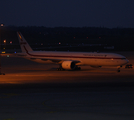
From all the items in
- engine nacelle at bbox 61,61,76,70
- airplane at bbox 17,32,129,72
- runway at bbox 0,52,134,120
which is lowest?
runway at bbox 0,52,134,120

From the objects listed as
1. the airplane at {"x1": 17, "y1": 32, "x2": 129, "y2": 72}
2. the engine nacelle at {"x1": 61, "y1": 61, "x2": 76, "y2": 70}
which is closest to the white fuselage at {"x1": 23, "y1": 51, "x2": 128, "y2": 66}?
the airplane at {"x1": 17, "y1": 32, "x2": 129, "y2": 72}

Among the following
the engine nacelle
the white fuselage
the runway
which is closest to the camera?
the runway

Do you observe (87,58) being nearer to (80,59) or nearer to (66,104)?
(80,59)

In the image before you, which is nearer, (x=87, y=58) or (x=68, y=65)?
(x=68, y=65)

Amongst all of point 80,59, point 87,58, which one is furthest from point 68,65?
point 87,58

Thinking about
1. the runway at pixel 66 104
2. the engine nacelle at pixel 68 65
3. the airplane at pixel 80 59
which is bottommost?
the runway at pixel 66 104

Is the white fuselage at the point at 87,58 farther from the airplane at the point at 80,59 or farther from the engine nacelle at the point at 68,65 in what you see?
the engine nacelle at the point at 68,65

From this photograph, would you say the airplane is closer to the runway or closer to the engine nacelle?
the engine nacelle

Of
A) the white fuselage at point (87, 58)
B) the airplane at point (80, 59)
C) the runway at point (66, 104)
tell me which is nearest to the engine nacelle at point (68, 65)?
the airplane at point (80, 59)

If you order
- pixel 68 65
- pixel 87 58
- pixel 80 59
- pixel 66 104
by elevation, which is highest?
pixel 87 58

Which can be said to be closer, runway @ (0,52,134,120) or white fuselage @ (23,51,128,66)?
runway @ (0,52,134,120)

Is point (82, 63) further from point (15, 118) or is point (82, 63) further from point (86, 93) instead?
point (15, 118)

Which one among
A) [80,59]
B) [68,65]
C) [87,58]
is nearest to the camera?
[68,65]

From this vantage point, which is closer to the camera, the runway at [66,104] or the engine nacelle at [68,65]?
the runway at [66,104]
